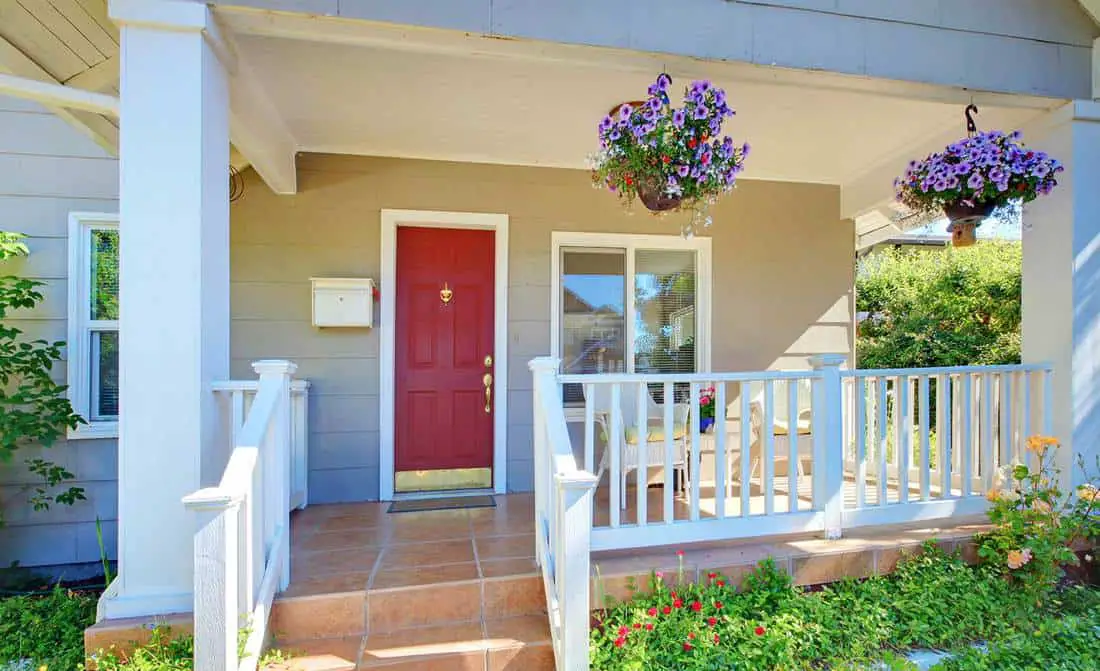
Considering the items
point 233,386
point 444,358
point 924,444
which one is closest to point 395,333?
point 444,358

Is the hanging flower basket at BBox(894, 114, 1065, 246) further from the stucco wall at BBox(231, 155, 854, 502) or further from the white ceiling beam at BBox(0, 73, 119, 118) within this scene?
the white ceiling beam at BBox(0, 73, 119, 118)

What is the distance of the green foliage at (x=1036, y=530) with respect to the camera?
89.0 inches

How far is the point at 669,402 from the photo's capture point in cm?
238

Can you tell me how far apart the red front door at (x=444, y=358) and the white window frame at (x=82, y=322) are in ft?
5.57

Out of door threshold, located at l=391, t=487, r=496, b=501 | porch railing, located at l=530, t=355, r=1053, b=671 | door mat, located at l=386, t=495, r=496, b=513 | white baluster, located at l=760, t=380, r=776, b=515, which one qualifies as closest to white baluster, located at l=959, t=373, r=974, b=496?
porch railing, located at l=530, t=355, r=1053, b=671

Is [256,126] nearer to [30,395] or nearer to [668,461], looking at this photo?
[30,395]

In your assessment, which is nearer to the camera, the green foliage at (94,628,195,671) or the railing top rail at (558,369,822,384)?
the green foliage at (94,628,195,671)

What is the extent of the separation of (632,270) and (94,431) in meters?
3.57

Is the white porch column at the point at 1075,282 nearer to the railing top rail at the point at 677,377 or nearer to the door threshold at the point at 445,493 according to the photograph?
the railing top rail at the point at 677,377

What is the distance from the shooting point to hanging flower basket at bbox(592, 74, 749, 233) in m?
2.17

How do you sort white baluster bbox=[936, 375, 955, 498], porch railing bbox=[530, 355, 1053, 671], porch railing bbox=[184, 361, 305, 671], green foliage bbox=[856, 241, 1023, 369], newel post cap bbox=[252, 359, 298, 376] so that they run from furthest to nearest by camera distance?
green foliage bbox=[856, 241, 1023, 369] < white baluster bbox=[936, 375, 955, 498] < newel post cap bbox=[252, 359, 298, 376] < porch railing bbox=[530, 355, 1053, 671] < porch railing bbox=[184, 361, 305, 671]

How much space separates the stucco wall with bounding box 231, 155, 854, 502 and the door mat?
246 mm

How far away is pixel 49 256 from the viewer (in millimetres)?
3107

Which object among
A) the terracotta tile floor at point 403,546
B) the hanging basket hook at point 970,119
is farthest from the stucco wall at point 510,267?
the hanging basket hook at point 970,119
